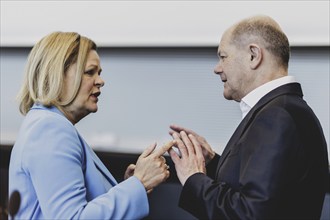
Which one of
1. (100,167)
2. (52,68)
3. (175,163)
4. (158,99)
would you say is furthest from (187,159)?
(158,99)

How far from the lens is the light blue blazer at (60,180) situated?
→ 1.04 meters

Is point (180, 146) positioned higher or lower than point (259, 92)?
lower

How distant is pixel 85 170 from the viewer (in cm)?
115

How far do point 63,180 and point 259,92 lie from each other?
48 centimetres

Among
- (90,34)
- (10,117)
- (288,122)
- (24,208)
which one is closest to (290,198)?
(288,122)

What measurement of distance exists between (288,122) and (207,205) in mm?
238

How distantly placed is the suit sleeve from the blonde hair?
415mm

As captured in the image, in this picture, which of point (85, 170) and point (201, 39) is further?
point (201, 39)

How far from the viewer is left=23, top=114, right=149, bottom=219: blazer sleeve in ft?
3.40

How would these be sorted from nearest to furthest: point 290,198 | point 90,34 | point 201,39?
point 290,198
point 201,39
point 90,34

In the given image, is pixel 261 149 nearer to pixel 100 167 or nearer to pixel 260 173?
pixel 260 173

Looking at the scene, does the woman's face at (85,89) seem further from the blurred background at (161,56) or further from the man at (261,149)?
the blurred background at (161,56)

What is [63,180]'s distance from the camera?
3.41 ft

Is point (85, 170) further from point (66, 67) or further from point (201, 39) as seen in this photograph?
point (201, 39)
